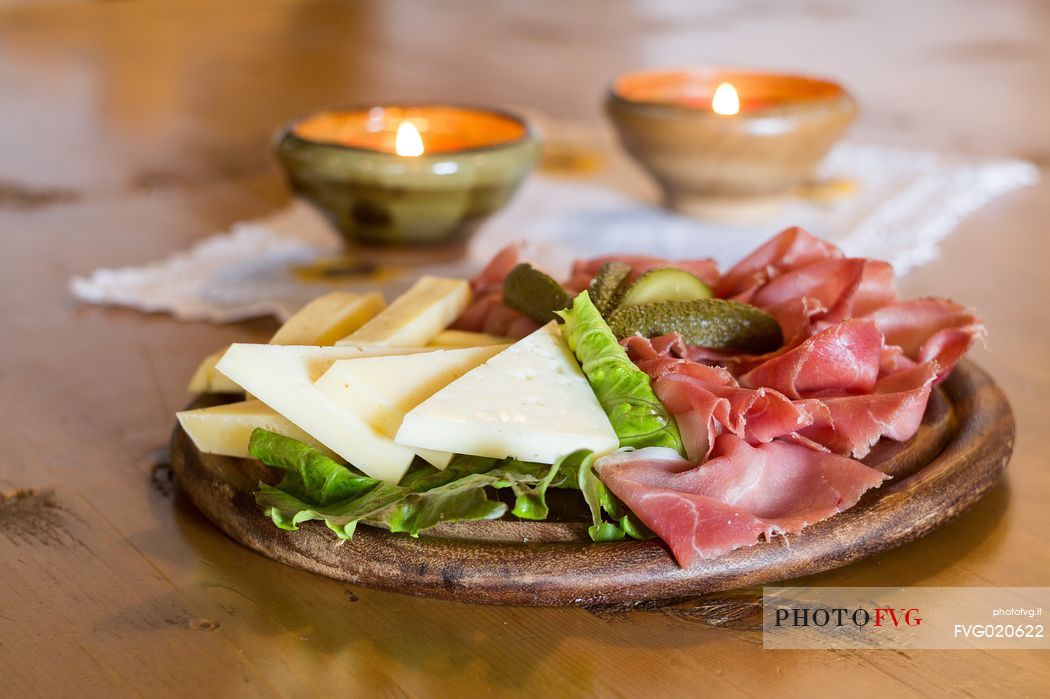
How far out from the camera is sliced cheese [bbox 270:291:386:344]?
1.20m

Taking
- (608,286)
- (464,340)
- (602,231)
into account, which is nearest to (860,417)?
(608,286)

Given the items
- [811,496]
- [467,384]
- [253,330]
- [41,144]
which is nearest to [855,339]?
[811,496]

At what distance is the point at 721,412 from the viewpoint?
0.97 meters

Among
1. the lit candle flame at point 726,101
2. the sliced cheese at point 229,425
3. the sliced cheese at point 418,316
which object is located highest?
the lit candle flame at point 726,101

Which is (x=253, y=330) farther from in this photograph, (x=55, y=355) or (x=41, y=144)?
(x=41, y=144)

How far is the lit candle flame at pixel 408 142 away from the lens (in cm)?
175

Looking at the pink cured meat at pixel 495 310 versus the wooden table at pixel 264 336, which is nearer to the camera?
the wooden table at pixel 264 336

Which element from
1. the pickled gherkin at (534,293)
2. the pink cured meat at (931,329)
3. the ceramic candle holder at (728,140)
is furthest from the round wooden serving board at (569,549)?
the ceramic candle holder at (728,140)

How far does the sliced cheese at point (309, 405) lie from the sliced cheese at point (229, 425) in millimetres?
42

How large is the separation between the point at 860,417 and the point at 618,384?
0.69 ft

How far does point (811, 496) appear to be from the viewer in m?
0.96

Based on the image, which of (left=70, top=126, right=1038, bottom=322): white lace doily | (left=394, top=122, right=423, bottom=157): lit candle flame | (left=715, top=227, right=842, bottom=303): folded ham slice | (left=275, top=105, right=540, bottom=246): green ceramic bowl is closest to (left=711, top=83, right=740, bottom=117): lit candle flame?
(left=70, top=126, right=1038, bottom=322): white lace doily

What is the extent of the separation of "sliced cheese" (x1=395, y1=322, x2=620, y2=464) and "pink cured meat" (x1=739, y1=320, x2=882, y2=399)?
171 millimetres

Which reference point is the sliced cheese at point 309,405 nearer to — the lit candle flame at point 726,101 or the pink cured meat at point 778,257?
the pink cured meat at point 778,257
